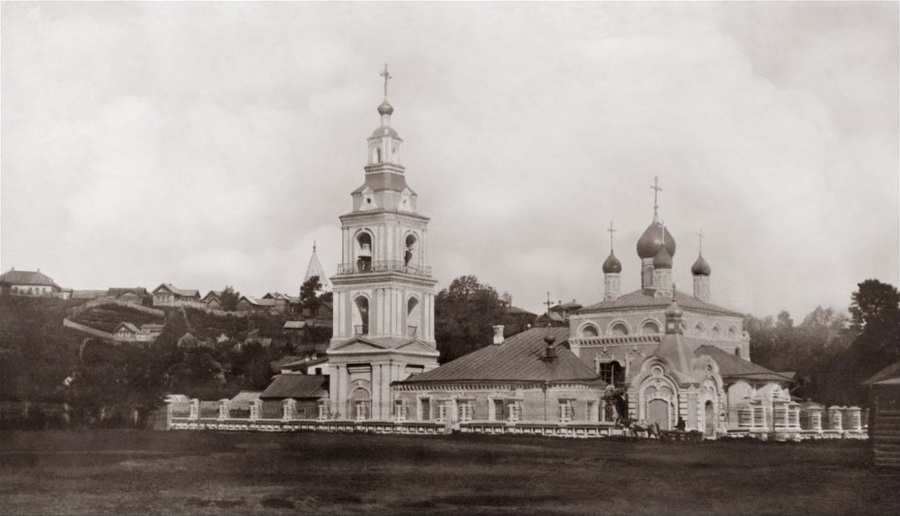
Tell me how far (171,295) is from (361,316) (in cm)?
1848

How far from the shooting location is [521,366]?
50.9 metres

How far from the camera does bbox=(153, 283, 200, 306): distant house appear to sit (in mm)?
69200

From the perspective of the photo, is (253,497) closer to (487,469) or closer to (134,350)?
(487,469)

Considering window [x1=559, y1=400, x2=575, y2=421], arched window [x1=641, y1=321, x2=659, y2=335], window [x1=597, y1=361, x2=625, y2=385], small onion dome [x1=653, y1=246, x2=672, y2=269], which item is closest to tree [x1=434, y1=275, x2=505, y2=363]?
window [x1=597, y1=361, x2=625, y2=385]

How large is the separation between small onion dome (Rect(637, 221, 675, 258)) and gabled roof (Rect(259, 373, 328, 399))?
17.5 metres

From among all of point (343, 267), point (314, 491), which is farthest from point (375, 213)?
point (314, 491)

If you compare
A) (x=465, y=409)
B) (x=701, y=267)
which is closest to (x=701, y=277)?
(x=701, y=267)

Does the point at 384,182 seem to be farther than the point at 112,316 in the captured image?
No

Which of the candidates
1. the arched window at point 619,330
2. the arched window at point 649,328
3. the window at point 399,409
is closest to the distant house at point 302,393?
the window at point 399,409

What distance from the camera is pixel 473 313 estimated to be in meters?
75.9

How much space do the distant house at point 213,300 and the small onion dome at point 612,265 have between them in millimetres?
33848

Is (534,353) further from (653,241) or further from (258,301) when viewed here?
(258,301)

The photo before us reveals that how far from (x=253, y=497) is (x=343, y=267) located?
123 ft

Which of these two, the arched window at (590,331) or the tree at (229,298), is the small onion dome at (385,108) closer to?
the arched window at (590,331)
